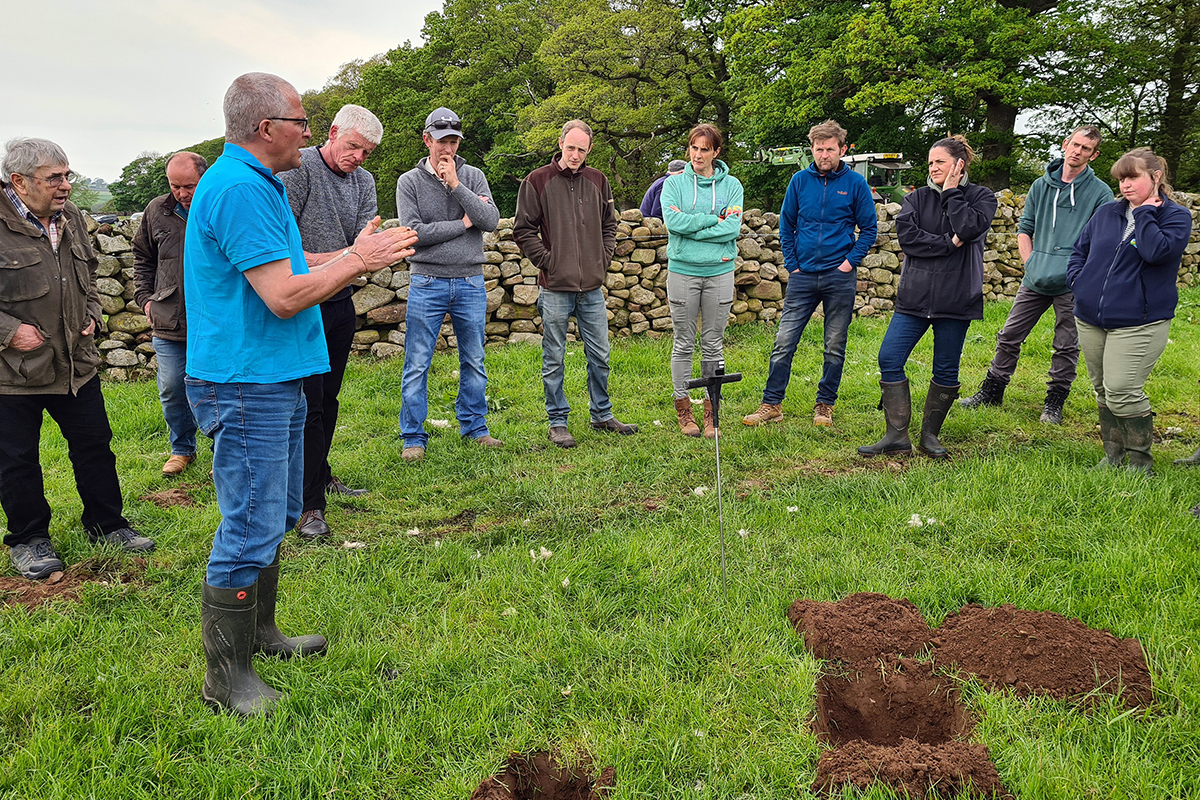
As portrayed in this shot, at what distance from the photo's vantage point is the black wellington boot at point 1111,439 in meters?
4.84

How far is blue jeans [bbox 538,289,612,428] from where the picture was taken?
19.6 feet

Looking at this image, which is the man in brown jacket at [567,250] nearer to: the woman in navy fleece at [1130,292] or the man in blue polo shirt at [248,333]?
the man in blue polo shirt at [248,333]

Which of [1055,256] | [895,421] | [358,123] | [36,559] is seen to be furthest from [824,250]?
[36,559]

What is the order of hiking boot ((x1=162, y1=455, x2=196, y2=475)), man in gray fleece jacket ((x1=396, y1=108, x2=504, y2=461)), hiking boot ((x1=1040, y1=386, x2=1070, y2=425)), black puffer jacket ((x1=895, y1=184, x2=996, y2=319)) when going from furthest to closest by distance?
hiking boot ((x1=1040, y1=386, x2=1070, y2=425)) → man in gray fleece jacket ((x1=396, y1=108, x2=504, y2=461)) → hiking boot ((x1=162, y1=455, x2=196, y2=475)) → black puffer jacket ((x1=895, y1=184, x2=996, y2=319))

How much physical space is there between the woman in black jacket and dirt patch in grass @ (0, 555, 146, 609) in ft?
15.4

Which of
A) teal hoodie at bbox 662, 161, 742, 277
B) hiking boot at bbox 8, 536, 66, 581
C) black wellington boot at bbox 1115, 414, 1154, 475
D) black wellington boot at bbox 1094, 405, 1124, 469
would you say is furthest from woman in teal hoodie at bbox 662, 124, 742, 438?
hiking boot at bbox 8, 536, 66, 581

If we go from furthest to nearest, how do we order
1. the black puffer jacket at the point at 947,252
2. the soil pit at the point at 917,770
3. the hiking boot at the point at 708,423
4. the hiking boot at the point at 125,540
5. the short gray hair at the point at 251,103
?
the hiking boot at the point at 708,423 → the black puffer jacket at the point at 947,252 → the hiking boot at the point at 125,540 → the short gray hair at the point at 251,103 → the soil pit at the point at 917,770

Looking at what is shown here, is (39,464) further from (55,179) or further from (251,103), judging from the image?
(251,103)

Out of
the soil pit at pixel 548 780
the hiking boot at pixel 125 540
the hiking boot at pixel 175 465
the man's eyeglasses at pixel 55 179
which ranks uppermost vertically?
the man's eyeglasses at pixel 55 179

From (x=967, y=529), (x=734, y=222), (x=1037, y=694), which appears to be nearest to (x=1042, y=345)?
(x=734, y=222)

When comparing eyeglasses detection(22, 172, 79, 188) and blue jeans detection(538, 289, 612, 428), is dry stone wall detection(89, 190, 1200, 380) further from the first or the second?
eyeglasses detection(22, 172, 79, 188)

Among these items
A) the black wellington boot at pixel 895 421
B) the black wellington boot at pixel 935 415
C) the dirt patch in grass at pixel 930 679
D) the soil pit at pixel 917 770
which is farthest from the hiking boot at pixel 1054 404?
the soil pit at pixel 917 770

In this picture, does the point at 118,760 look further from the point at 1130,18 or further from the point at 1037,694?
the point at 1130,18

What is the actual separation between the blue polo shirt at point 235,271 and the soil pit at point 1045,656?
2.74m
